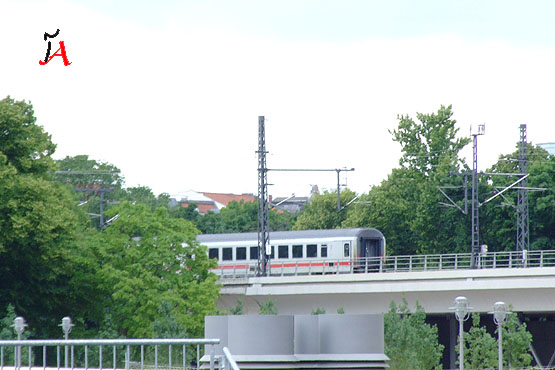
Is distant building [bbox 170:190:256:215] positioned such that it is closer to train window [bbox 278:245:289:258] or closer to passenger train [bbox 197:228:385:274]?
passenger train [bbox 197:228:385:274]

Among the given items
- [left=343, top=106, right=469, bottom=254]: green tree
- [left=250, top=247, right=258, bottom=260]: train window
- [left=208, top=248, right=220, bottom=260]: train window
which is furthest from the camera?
[left=343, top=106, right=469, bottom=254]: green tree

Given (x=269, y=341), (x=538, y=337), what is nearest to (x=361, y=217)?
(x=538, y=337)

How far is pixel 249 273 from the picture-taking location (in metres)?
63.4

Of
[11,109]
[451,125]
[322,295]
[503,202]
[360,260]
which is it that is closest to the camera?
[11,109]

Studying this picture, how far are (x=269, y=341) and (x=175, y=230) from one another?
3893 centimetres

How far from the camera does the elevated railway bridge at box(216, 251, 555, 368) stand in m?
51.7

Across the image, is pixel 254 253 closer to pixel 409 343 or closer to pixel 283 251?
pixel 283 251

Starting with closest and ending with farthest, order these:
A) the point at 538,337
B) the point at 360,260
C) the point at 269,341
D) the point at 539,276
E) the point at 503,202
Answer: the point at 269,341 < the point at 539,276 < the point at 360,260 < the point at 538,337 < the point at 503,202

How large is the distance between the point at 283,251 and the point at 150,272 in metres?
14.5

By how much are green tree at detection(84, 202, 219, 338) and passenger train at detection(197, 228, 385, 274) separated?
9576mm

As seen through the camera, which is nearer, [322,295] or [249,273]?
[322,295]

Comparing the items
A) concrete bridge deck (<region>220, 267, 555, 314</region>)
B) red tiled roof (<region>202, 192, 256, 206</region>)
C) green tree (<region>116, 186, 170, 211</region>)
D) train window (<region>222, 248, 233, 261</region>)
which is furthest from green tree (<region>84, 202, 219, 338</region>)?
red tiled roof (<region>202, 192, 256, 206</region>)

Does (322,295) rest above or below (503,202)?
below

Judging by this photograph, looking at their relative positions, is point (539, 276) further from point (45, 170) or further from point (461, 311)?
point (45, 170)
